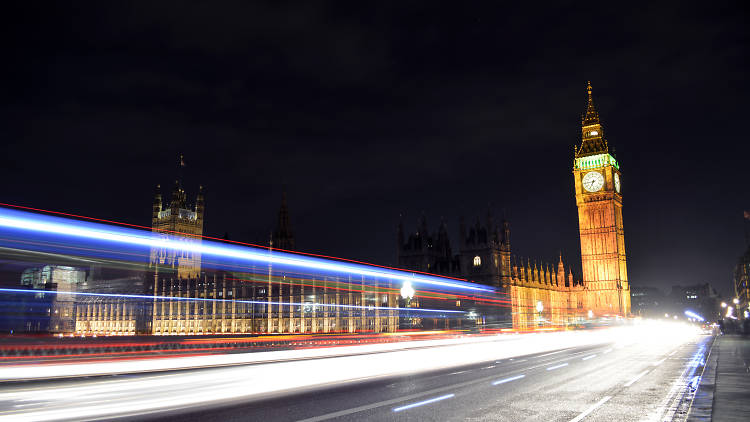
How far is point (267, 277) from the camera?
1273 inches

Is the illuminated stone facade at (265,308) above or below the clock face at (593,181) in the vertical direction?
below

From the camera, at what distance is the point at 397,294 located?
225ft

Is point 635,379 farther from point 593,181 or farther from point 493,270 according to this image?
point 593,181

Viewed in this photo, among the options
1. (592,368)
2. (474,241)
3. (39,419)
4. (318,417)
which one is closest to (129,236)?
(39,419)

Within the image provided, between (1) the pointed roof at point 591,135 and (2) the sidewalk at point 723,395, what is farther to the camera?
(1) the pointed roof at point 591,135

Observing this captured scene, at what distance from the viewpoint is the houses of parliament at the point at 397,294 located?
240 ft

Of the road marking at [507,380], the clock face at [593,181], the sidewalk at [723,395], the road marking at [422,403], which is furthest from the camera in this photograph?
the clock face at [593,181]

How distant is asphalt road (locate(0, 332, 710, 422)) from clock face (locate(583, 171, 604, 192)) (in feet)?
307

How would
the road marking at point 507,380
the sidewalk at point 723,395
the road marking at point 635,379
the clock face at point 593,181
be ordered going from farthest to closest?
the clock face at point 593,181
the road marking at point 507,380
the road marking at point 635,379
the sidewalk at point 723,395

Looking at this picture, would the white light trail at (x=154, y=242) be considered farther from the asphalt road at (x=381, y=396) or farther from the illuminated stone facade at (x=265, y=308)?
the illuminated stone facade at (x=265, y=308)

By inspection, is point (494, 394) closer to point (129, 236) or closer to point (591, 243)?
point (129, 236)

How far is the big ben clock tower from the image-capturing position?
101562mm

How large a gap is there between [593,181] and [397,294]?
5764 cm

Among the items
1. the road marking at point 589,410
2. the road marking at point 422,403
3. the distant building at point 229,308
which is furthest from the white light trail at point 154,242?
the distant building at point 229,308
